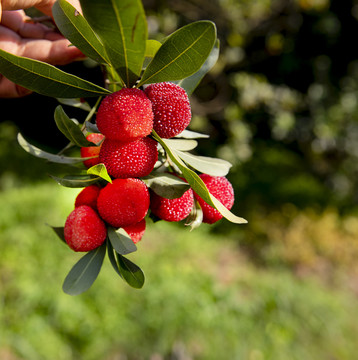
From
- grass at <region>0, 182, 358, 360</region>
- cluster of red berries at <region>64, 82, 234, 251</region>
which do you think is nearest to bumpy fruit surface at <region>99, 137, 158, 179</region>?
cluster of red berries at <region>64, 82, 234, 251</region>

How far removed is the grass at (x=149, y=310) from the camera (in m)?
1.79

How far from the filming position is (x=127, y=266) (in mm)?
436

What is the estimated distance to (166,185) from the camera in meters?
0.42

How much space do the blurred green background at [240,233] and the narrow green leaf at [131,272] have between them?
559 millimetres

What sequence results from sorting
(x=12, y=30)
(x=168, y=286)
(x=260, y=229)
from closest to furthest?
1. (x=12, y=30)
2. (x=168, y=286)
3. (x=260, y=229)

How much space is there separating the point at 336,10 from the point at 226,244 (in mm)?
2373

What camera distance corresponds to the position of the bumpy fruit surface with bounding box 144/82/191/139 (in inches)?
16.3

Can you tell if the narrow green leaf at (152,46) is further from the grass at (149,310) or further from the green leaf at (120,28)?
the grass at (149,310)

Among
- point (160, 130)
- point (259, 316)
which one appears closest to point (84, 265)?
point (160, 130)

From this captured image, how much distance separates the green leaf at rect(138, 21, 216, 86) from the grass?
1182 millimetres

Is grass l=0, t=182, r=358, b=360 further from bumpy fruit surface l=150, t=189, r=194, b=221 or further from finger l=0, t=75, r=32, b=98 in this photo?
bumpy fruit surface l=150, t=189, r=194, b=221

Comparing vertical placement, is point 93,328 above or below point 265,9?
below

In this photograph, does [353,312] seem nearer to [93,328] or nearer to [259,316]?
[259,316]

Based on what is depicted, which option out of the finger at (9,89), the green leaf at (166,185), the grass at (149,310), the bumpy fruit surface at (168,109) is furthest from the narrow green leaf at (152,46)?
the grass at (149,310)
